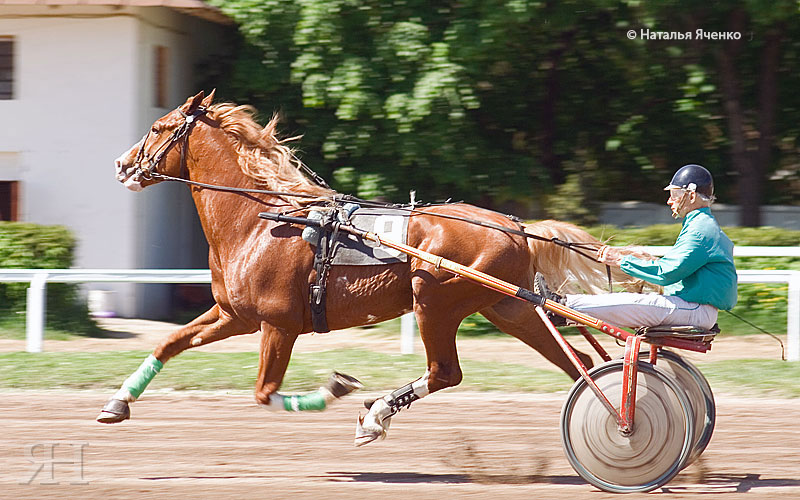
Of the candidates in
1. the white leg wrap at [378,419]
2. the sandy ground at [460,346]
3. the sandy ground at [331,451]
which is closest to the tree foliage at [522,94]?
the sandy ground at [460,346]

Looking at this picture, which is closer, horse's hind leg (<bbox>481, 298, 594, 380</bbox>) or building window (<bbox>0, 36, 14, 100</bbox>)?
horse's hind leg (<bbox>481, 298, 594, 380</bbox>)

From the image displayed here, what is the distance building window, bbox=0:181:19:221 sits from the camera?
1380 centimetres

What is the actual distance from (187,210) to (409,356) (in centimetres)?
630

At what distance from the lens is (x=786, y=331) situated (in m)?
10.8

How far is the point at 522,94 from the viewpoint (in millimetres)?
14031

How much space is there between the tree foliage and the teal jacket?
6.77 m

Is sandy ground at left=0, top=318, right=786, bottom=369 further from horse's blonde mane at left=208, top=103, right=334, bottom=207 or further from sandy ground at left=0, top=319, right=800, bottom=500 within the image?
horse's blonde mane at left=208, top=103, right=334, bottom=207

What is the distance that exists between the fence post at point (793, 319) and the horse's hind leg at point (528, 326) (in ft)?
13.9

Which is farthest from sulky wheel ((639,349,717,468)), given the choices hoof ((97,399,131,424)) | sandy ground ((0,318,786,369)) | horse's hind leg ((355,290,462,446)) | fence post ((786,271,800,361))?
fence post ((786,271,800,361))

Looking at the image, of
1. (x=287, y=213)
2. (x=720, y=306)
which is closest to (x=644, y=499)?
(x=720, y=306)

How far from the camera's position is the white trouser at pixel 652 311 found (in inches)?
209

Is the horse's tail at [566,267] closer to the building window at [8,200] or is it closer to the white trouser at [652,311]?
the white trouser at [652,311]

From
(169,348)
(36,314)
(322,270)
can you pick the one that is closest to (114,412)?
(169,348)

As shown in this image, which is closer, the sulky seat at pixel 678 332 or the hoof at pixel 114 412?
the sulky seat at pixel 678 332
